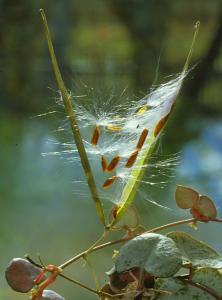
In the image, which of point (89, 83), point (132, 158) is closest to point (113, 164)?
point (132, 158)

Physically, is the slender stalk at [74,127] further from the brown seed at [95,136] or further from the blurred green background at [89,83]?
the blurred green background at [89,83]

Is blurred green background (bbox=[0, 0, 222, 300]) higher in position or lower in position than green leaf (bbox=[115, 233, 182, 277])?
lower

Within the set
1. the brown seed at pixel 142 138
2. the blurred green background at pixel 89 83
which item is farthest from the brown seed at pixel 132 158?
the blurred green background at pixel 89 83

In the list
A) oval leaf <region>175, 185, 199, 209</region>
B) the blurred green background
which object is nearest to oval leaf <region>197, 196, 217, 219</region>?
oval leaf <region>175, 185, 199, 209</region>

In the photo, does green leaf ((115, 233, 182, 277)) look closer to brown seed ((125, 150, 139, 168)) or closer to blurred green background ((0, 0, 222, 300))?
brown seed ((125, 150, 139, 168))

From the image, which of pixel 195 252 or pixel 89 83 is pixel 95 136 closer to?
pixel 195 252

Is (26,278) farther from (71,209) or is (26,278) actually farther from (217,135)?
(217,135)

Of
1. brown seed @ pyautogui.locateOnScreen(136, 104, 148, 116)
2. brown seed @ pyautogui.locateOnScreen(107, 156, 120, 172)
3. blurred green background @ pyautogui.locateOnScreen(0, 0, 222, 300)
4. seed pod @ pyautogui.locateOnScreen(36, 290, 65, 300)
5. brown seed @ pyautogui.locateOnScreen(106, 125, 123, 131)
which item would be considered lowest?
blurred green background @ pyautogui.locateOnScreen(0, 0, 222, 300)
